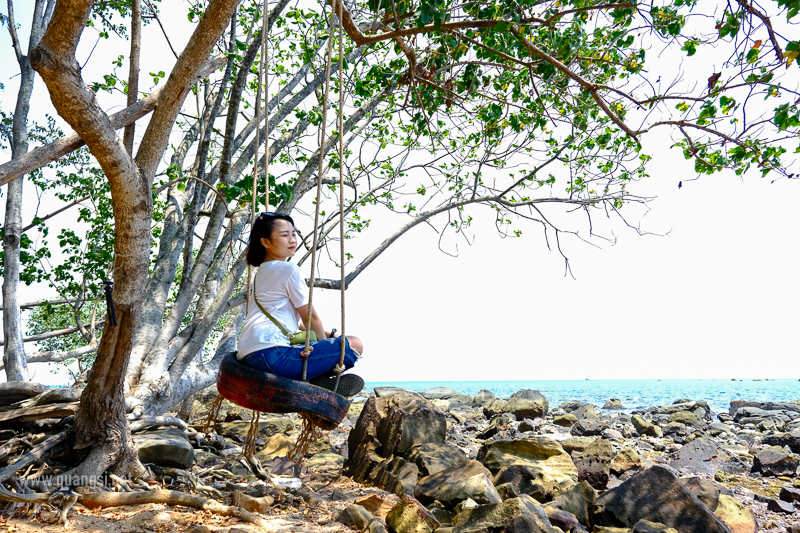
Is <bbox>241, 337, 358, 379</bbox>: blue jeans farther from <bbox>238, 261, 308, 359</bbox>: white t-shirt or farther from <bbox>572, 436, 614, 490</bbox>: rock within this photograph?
<bbox>572, 436, 614, 490</bbox>: rock

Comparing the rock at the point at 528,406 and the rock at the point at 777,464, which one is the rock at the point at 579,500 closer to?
the rock at the point at 777,464

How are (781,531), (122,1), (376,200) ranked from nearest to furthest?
(781,531) < (122,1) < (376,200)

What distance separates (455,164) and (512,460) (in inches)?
183

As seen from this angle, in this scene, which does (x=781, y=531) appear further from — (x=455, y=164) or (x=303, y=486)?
(x=455, y=164)

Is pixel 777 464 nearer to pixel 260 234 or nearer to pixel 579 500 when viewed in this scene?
pixel 579 500

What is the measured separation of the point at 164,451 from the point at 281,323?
102 inches

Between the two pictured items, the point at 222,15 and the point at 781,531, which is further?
the point at 781,531

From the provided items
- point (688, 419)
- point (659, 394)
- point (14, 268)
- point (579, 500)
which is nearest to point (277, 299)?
point (579, 500)

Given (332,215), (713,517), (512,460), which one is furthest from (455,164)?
→ (713,517)

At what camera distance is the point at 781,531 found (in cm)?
473

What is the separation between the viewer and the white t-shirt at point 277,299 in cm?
317

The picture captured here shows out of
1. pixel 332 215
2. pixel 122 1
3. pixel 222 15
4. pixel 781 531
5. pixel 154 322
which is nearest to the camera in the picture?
pixel 222 15

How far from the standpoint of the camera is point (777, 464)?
22.9 ft

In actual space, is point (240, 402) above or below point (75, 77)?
below
